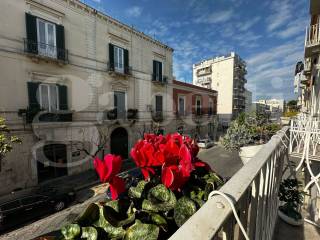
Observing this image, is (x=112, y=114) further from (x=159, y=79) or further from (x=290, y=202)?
(x=290, y=202)

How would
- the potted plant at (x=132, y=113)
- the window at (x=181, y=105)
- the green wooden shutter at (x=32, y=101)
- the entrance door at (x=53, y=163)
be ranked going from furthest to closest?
the window at (x=181, y=105)
the potted plant at (x=132, y=113)
the entrance door at (x=53, y=163)
the green wooden shutter at (x=32, y=101)

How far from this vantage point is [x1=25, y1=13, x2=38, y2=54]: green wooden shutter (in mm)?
8516

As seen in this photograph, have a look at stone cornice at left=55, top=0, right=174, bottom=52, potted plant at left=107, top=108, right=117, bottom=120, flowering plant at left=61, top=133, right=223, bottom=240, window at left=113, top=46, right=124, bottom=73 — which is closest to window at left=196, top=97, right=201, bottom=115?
stone cornice at left=55, top=0, right=174, bottom=52

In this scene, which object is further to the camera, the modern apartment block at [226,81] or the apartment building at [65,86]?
the modern apartment block at [226,81]

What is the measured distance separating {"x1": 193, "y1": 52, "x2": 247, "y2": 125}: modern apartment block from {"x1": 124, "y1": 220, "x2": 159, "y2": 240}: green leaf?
37959 millimetres

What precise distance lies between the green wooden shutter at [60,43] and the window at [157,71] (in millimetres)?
7721

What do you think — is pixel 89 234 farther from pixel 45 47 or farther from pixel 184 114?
pixel 184 114

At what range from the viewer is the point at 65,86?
10.1 meters

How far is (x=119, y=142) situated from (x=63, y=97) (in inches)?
205

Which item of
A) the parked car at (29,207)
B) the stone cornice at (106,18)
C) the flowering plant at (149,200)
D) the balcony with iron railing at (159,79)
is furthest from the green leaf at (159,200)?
the balcony with iron railing at (159,79)

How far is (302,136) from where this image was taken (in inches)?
166

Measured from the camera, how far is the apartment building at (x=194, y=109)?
61.6 ft

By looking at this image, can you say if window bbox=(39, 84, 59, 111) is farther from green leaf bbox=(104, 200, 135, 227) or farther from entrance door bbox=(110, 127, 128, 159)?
green leaf bbox=(104, 200, 135, 227)

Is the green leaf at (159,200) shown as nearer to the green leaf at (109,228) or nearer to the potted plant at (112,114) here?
the green leaf at (109,228)
